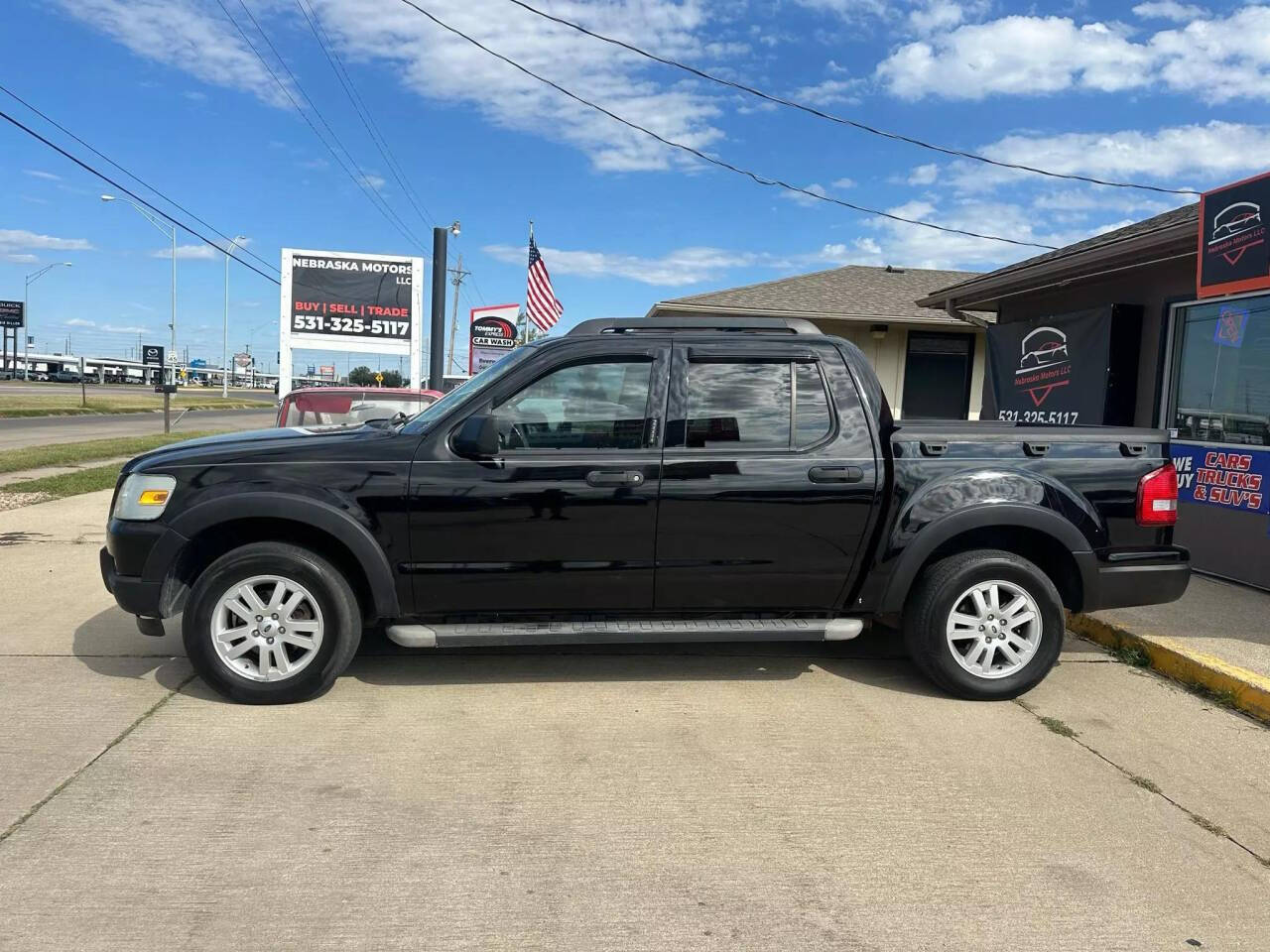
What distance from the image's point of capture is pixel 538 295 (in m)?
18.9

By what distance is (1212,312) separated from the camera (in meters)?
7.34

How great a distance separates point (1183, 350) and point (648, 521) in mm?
5928

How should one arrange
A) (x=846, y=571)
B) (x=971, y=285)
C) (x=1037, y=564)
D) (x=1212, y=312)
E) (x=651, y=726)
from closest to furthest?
(x=651, y=726) → (x=846, y=571) → (x=1037, y=564) → (x=1212, y=312) → (x=971, y=285)

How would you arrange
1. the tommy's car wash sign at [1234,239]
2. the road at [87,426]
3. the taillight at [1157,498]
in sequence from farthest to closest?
the road at [87,426] < the tommy's car wash sign at [1234,239] < the taillight at [1157,498]

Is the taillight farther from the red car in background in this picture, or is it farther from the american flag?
the american flag

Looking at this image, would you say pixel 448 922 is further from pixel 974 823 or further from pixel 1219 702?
pixel 1219 702

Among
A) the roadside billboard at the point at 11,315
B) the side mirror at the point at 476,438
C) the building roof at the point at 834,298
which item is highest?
the roadside billboard at the point at 11,315

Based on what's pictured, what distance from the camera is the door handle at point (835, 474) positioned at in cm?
441

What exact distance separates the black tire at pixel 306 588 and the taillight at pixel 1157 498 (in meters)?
4.08

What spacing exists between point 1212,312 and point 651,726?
6258mm

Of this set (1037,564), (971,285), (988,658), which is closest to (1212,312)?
(971,285)

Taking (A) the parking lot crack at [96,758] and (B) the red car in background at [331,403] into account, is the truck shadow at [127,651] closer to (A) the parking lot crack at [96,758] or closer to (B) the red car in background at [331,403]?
(A) the parking lot crack at [96,758]

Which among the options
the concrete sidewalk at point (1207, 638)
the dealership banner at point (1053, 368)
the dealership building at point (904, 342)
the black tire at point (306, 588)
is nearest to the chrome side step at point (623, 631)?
the black tire at point (306, 588)

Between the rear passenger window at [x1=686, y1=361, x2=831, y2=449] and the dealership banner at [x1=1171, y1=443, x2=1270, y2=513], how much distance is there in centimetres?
389
